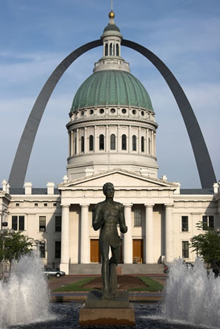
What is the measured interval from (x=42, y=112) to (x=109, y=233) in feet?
269

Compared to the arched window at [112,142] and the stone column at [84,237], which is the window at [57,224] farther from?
the arched window at [112,142]

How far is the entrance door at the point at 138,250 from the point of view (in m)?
82.1

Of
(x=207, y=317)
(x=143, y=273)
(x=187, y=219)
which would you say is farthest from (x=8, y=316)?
(x=187, y=219)

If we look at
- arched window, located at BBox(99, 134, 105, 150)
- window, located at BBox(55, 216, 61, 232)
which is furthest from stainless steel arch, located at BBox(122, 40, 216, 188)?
window, located at BBox(55, 216, 61, 232)

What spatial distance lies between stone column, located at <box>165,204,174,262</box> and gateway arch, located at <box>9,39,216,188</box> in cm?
1628

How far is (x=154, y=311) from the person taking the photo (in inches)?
1003

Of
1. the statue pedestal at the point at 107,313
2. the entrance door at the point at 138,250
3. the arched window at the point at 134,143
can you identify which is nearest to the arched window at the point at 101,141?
the arched window at the point at 134,143

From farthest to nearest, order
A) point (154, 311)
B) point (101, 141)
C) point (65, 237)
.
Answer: point (101, 141), point (65, 237), point (154, 311)

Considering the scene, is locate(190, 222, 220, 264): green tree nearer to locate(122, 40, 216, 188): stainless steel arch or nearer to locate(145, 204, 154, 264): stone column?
locate(145, 204, 154, 264): stone column

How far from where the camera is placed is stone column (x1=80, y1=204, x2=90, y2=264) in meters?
78.6

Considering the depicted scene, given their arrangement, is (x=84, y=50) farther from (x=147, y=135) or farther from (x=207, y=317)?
(x=207, y=317)

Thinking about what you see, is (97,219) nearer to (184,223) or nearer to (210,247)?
(210,247)

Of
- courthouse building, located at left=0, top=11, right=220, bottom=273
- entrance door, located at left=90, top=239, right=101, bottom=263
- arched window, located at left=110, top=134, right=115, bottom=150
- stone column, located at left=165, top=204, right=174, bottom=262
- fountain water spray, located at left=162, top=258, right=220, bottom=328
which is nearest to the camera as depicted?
fountain water spray, located at left=162, top=258, right=220, bottom=328

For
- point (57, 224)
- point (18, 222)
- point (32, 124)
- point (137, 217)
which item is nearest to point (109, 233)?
point (137, 217)
